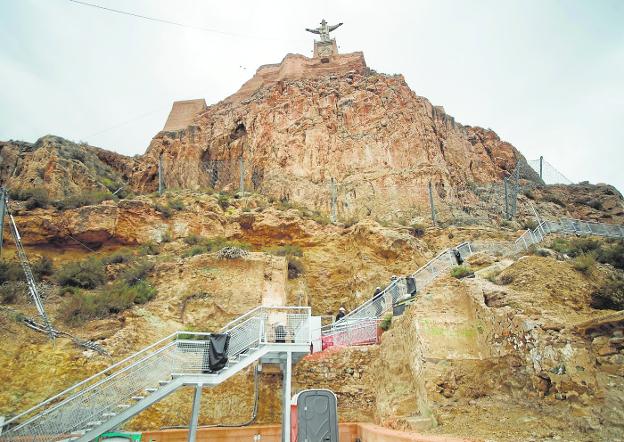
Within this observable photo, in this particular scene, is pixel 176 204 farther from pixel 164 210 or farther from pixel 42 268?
pixel 42 268

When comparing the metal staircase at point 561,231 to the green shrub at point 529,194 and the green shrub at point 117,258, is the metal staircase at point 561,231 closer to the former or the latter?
the green shrub at point 117,258

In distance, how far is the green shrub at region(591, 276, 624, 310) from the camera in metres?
9.73

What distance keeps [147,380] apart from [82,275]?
29.4ft

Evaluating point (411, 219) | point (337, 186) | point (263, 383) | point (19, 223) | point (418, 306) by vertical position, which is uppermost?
point (337, 186)

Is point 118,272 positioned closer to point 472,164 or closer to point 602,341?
point 602,341

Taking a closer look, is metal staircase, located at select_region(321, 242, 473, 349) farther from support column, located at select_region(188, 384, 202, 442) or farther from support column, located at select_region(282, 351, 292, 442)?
support column, located at select_region(188, 384, 202, 442)

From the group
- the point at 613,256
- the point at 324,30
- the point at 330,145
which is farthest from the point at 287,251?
the point at 324,30

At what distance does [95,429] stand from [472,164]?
1449 inches

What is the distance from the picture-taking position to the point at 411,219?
28328mm

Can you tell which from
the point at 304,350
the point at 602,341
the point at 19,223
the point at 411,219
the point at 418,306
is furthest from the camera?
the point at 411,219

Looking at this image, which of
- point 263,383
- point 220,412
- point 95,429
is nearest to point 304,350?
point 263,383

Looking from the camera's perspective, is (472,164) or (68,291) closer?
(68,291)

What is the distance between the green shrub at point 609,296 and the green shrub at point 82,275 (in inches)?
671

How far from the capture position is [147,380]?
11102 mm
